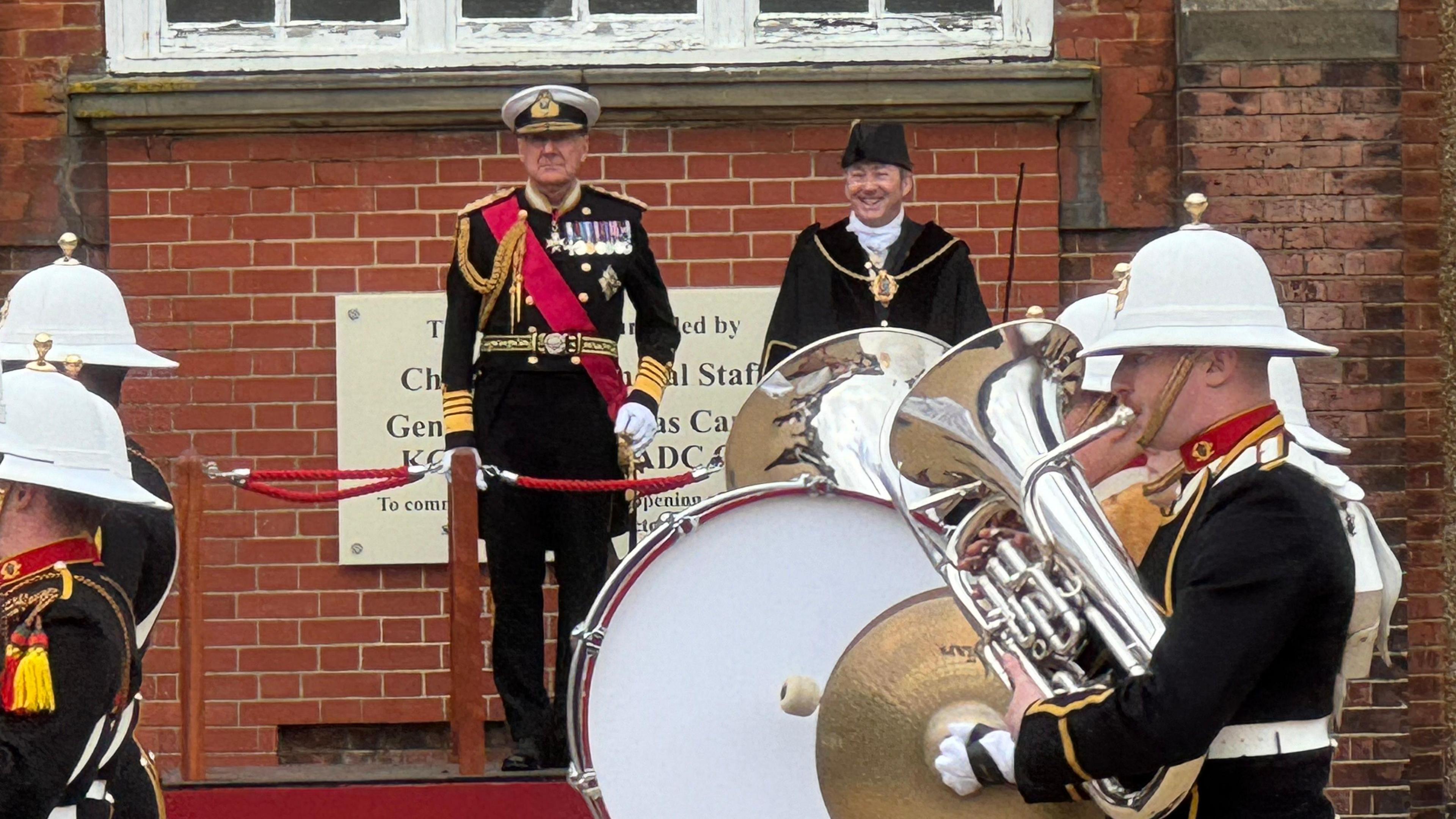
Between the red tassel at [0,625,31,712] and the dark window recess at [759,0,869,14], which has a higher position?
the dark window recess at [759,0,869,14]

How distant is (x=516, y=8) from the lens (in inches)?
317

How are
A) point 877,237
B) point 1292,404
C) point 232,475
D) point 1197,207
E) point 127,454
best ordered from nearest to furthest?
point 127,454 < point 1197,207 < point 1292,404 < point 232,475 < point 877,237

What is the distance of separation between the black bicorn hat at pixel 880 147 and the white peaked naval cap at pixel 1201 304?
3.24m

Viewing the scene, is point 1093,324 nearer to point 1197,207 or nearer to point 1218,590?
point 1197,207

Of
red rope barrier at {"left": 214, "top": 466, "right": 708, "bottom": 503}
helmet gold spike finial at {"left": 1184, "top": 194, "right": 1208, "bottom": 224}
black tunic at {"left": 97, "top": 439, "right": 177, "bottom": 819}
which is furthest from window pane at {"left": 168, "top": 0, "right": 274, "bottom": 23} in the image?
helmet gold spike finial at {"left": 1184, "top": 194, "right": 1208, "bottom": 224}

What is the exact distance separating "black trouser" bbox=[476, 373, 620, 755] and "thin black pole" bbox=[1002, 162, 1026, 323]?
133cm

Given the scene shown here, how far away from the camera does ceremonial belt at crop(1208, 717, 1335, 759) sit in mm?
3666

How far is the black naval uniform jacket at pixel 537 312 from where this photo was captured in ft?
22.3

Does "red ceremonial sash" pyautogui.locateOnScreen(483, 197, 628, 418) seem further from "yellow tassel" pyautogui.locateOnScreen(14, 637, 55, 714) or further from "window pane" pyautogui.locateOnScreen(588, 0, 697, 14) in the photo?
"yellow tassel" pyautogui.locateOnScreen(14, 637, 55, 714)

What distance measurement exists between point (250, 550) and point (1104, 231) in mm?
3269

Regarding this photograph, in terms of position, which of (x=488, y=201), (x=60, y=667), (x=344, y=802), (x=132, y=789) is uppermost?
(x=488, y=201)

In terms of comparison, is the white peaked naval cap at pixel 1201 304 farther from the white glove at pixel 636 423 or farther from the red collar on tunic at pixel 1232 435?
the white glove at pixel 636 423

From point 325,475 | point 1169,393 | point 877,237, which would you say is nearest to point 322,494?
point 325,475

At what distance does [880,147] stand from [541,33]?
1586mm
